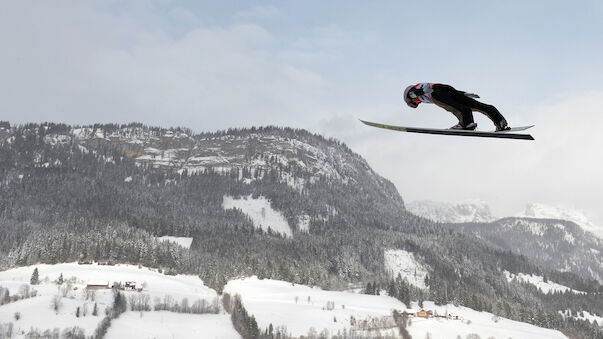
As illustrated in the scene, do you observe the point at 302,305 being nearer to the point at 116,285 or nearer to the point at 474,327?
the point at 474,327

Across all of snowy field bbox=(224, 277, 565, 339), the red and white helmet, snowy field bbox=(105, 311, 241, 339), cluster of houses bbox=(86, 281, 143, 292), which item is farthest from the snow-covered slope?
the red and white helmet

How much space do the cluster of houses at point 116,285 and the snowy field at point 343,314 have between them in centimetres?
3257

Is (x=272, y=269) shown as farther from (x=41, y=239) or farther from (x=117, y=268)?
(x=41, y=239)

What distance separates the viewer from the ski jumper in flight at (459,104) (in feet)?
49.0

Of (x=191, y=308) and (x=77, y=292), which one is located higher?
(x=77, y=292)

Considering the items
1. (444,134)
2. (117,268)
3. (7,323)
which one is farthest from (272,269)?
(444,134)

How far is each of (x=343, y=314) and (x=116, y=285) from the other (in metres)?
67.0

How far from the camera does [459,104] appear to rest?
1513cm

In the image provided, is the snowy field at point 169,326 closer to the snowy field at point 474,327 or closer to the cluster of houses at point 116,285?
the cluster of houses at point 116,285

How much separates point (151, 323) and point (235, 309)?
2344 centimetres

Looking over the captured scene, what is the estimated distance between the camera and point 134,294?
459 ft

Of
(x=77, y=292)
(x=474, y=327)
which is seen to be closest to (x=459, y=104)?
(x=77, y=292)

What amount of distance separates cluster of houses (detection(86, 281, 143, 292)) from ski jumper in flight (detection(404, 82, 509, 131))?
14210 cm

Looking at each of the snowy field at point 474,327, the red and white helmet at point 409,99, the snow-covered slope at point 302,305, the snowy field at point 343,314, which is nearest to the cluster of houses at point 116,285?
the snow-covered slope at point 302,305
